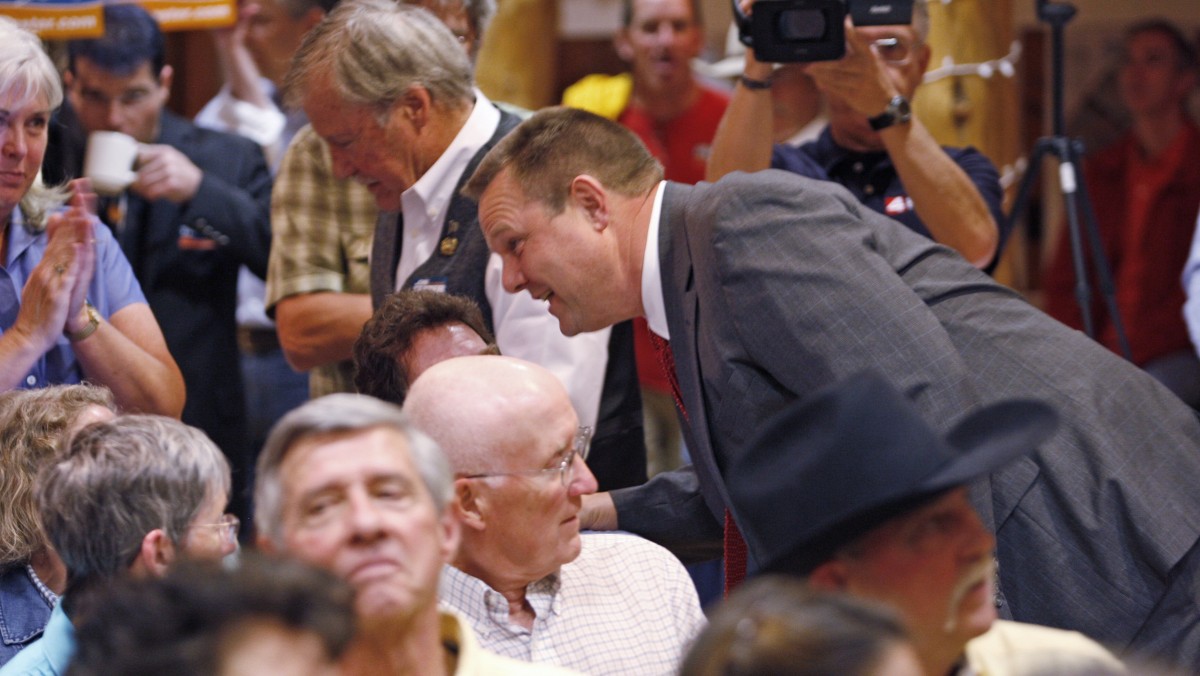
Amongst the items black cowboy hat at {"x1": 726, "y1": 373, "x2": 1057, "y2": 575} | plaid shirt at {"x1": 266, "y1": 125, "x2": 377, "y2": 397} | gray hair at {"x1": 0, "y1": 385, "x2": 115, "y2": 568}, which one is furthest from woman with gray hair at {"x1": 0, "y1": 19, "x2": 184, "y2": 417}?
black cowboy hat at {"x1": 726, "y1": 373, "x2": 1057, "y2": 575}

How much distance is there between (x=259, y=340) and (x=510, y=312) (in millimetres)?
1481

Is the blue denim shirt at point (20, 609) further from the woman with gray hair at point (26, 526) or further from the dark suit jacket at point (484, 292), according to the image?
the dark suit jacket at point (484, 292)

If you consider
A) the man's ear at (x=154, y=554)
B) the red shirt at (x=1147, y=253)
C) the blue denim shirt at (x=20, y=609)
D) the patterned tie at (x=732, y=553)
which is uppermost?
the man's ear at (x=154, y=554)

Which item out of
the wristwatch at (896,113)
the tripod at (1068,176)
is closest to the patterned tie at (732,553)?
the wristwatch at (896,113)

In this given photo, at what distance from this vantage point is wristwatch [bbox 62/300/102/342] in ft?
10.2

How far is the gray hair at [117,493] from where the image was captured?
2.26 m

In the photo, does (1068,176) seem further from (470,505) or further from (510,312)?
(470,505)

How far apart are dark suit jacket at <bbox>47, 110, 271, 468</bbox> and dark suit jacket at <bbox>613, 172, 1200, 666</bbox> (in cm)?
162

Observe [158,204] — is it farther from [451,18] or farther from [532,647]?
[532,647]

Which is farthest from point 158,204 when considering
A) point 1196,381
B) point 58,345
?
point 1196,381

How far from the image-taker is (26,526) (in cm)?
266

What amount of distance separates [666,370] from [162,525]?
0.98 meters

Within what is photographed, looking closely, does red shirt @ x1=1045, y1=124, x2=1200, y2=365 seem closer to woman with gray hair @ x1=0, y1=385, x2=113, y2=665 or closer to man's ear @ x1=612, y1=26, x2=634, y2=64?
man's ear @ x1=612, y1=26, x2=634, y2=64

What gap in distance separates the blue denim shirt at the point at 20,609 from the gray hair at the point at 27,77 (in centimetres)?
86
